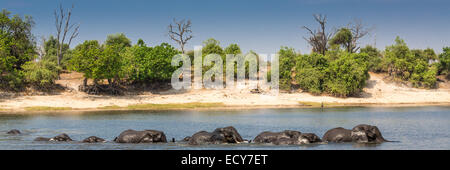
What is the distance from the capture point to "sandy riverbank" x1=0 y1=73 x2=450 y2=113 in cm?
5250

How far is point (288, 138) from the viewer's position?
2355 cm

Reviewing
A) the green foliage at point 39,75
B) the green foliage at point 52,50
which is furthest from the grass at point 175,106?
the green foliage at point 52,50

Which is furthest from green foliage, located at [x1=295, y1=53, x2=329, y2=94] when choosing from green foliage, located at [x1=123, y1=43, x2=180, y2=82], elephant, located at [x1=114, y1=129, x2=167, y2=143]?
elephant, located at [x1=114, y1=129, x2=167, y2=143]

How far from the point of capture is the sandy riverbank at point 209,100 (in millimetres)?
52500

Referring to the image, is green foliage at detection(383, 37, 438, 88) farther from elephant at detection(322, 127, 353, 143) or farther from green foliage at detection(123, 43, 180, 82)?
elephant at detection(322, 127, 353, 143)

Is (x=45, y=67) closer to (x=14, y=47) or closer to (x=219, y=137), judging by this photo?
(x=14, y=47)

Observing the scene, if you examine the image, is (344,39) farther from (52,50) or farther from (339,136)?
(339,136)

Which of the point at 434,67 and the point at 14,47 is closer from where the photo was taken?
the point at 14,47

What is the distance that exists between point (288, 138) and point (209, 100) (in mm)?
34404

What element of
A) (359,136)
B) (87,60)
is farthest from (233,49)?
(359,136)

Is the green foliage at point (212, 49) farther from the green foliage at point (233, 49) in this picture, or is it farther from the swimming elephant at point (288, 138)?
the swimming elephant at point (288, 138)

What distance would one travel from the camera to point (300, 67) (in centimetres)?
6712
